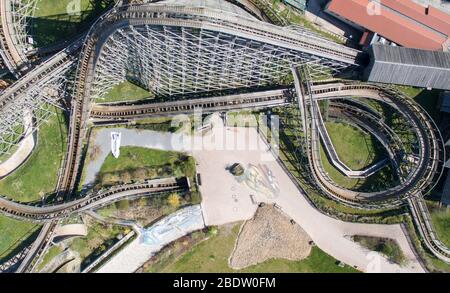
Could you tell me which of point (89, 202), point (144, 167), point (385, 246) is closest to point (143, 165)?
point (144, 167)

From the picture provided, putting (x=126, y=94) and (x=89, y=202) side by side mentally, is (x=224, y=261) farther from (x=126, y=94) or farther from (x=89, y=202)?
(x=126, y=94)

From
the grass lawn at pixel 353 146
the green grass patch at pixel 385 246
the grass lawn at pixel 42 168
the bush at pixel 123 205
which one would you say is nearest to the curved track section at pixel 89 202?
the bush at pixel 123 205

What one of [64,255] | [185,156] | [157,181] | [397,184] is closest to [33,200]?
[64,255]

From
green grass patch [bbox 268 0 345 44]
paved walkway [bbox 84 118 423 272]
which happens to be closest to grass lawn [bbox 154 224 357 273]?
paved walkway [bbox 84 118 423 272]

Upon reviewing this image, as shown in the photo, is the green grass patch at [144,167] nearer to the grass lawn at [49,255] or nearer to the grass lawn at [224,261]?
the grass lawn at [224,261]

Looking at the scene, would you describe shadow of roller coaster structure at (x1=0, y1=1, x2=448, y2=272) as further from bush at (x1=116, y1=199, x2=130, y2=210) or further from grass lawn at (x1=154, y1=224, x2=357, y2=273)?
grass lawn at (x1=154, y1=224, x2=357, y2=273)
